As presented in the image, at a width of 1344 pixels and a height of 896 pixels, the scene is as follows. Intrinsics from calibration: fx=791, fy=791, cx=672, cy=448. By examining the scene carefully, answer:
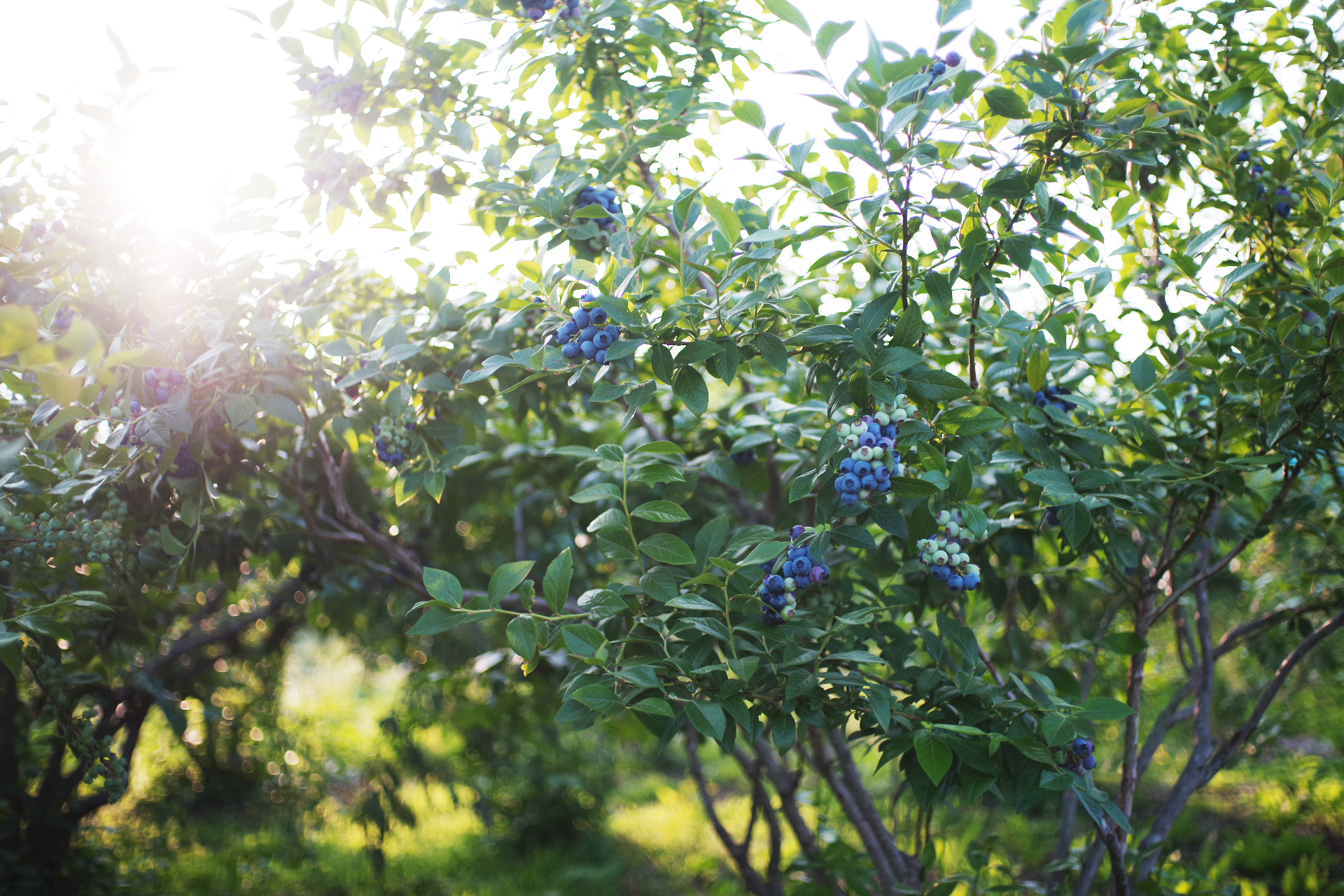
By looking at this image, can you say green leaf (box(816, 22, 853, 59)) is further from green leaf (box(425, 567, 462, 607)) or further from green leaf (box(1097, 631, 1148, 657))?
green leaf (box(1097, 631, 1148, 657))

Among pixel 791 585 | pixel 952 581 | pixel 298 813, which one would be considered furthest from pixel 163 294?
pixel 298 813

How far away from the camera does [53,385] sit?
99 cm

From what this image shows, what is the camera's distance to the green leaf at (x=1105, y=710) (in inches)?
48.6

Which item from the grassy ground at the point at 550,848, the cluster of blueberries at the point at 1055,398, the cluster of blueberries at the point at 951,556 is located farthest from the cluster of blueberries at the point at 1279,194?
the grassy ground at the point at 550,848

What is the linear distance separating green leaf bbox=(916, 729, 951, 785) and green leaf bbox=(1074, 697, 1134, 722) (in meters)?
0.22

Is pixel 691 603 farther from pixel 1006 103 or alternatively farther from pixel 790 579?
pixel 1006 103

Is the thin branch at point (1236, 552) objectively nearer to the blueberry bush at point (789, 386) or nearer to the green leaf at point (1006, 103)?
the blueberry bush at point (789, 386)

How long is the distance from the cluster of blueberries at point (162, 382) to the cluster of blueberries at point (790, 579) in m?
1.05

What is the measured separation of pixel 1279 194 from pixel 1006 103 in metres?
0.91

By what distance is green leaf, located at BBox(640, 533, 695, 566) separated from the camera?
1237 mm

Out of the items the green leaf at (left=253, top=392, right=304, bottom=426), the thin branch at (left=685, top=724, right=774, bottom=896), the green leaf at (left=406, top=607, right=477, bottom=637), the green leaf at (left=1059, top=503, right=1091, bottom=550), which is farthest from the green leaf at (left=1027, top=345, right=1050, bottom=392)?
the thin branch at (left=685, top=724, right=774, bottom=896)

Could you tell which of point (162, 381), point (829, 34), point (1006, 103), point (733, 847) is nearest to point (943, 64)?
point (1006, 103)

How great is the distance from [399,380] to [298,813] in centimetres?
382

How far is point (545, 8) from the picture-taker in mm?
1536
